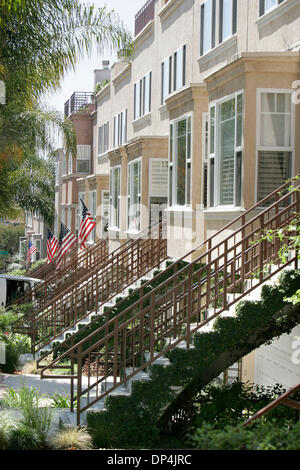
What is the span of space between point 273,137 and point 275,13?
3001 mm

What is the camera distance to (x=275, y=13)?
14.9 meters

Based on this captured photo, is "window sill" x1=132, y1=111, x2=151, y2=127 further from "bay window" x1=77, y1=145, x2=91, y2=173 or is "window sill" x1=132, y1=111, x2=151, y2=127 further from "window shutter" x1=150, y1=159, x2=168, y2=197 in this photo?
"bay window" x1=77, y1=145, x2=91, y2=173

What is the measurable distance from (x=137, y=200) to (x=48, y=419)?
1331cm

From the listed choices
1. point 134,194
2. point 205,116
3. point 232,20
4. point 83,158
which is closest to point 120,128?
point 134,194

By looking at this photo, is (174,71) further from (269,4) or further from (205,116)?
(269,4)

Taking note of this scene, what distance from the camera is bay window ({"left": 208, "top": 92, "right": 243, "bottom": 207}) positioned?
13.6 metres

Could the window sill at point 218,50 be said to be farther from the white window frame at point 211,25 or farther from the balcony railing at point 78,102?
the balcony railing at point 78,102

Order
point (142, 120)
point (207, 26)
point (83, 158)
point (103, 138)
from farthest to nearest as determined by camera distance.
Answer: point (83, 158)
point (103, 138)
point (142, 120)
point (207, 26)

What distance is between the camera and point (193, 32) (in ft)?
69.3

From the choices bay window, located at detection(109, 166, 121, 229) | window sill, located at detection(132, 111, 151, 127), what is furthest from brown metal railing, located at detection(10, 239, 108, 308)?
window sill, located at detection(132, 111, 151, 127)

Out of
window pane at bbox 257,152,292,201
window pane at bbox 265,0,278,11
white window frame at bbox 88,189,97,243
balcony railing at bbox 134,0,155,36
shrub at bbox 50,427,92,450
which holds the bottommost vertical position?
shrub at bbox 50,427,92,450

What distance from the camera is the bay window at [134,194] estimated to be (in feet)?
78.6

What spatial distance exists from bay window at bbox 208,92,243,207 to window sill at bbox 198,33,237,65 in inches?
136

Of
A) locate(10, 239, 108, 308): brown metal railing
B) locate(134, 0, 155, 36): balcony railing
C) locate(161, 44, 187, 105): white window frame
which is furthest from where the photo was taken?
locate(134, 0, 155, 36): balcony railing
